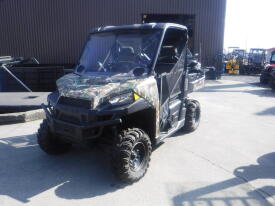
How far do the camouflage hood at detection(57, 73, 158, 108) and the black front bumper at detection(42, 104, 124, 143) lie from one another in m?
0.17

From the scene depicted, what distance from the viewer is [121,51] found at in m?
4.50

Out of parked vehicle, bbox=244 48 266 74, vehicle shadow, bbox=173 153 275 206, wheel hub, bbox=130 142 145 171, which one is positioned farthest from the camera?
parked vehicle, bbox=244 48 266 74

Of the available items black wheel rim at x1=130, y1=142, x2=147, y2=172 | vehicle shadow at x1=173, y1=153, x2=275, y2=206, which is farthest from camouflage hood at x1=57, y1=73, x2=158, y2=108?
vehicle shadow at x1=173, y1=153, x2=275, y2=206

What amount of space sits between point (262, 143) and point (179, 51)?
2458 mm

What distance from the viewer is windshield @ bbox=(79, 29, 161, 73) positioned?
430cm

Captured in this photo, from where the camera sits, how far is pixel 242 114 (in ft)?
26.3

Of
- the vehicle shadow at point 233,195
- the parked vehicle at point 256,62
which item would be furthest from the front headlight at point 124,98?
the parked vehicle at point 256,62

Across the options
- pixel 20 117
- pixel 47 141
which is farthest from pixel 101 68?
pixel 20 117

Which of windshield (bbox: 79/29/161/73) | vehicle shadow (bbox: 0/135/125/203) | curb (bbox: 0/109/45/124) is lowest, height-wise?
vehicle shadow (bbox: 0/135/125/203)

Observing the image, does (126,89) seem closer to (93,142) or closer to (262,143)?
(93,142)

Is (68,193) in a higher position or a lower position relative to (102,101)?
lower

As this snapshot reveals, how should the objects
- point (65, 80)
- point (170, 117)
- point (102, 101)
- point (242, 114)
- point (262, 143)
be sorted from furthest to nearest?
1. point (242, 114)
2. point (262, 143)
3. point (170, 117)
4. point (65, 80)
5. point (102, 101)

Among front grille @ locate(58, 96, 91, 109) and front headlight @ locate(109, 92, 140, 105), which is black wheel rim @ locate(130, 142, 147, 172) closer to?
front headlight @ locate(109, 92, 140, 105)

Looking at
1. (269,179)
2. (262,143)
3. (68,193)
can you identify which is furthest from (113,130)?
(262,143)
